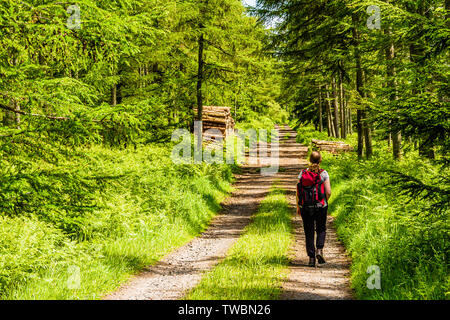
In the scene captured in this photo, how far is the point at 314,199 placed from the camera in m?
6.75

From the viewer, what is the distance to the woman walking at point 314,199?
6.75 meters

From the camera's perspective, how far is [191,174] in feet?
48.3

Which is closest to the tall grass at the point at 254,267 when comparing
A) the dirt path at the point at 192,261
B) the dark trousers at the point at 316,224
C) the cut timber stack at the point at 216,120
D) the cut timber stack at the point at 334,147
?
the dirt path at the point at 192,261

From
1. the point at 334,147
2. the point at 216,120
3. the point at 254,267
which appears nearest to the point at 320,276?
the point at 254,267

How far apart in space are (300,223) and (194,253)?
12.2ft

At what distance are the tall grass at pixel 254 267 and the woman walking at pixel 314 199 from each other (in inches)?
26.5

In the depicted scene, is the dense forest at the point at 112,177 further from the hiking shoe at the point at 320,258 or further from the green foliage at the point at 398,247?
the hiking shoe at the point at 320,258

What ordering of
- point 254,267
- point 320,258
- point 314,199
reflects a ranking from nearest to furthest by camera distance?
point 254,267, point 314,199, point 320,258

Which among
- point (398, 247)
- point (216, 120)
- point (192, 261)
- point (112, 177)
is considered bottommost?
point (192, 261)

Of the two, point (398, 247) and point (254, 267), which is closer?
point (398, 247)

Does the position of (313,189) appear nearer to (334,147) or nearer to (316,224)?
(316,224)

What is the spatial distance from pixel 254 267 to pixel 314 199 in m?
1.73

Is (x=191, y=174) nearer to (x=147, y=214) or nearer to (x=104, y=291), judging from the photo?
(x=147, y=214)

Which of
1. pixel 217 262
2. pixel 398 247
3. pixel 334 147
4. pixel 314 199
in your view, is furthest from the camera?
pixel 334 147
